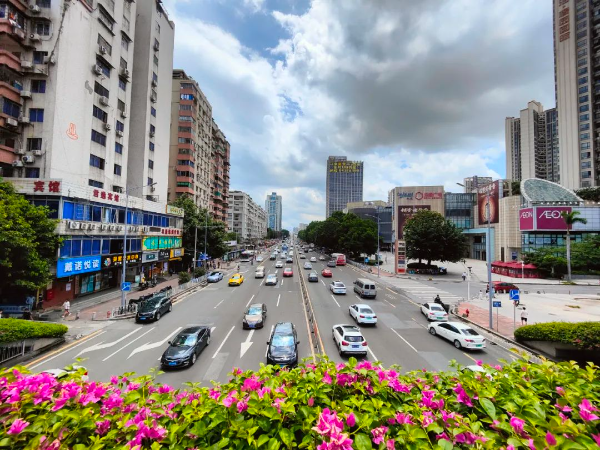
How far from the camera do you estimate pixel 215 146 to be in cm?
7494

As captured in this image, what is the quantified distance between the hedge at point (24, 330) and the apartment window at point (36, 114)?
65.1 feet

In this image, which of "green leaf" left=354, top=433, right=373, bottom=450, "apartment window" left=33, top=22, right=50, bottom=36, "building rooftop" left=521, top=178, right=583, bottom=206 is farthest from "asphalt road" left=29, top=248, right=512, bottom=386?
"building rooftop" left=521, top=178, right=583, bottom=206

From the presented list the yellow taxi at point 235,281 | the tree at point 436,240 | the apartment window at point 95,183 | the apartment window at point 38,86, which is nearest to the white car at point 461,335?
the yellow taxi at point 235,281

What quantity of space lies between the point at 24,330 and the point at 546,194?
7077cm

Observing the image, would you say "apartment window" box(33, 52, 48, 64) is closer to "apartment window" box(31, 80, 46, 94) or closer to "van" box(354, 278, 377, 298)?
"apartment window" box(31, 80, 46, 94)

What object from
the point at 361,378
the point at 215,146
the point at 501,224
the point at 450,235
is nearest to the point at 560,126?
the point at 501,224

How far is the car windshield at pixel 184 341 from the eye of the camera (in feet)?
45.6

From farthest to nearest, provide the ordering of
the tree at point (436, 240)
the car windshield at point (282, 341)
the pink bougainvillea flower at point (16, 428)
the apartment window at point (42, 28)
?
the tree at point (436, 240) → the apartment window at point (42, 28) → the car windshield at point (282, 341) → the pink bougainvillea flower at point (16, 428)

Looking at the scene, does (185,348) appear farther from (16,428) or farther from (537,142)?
(537,142)

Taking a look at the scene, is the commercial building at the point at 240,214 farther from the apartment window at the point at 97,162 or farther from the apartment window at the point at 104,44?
the apartment window at the point at 104,44

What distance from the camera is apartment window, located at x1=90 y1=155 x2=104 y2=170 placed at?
29353mm

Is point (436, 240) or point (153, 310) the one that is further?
point (436, 240)

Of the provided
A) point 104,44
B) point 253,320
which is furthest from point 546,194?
point 104,44

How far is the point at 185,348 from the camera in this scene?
44.6ft
